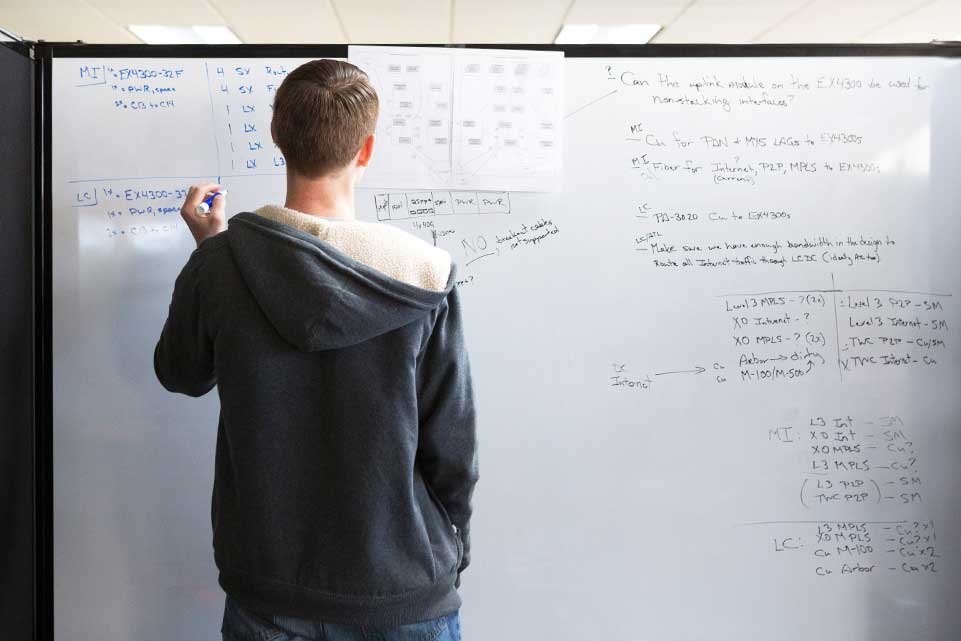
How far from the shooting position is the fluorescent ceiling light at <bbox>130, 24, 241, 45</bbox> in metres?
3.99

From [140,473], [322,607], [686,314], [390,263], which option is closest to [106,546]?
[140,473]

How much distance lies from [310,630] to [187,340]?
16.2 inches

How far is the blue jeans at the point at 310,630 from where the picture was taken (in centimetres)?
81

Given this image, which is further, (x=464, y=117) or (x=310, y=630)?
(x=464, y=117)

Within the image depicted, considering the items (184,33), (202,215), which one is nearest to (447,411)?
(202,215)

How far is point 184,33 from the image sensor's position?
13.5ft

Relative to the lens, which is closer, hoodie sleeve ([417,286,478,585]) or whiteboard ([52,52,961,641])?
hoodie sleeve ([417,286,478,585])

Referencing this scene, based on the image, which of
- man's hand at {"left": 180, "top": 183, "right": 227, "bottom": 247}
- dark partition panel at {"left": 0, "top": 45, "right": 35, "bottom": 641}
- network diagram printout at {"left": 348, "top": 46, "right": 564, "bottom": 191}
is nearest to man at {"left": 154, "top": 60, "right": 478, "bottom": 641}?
man's hand at {"left": 180, "top": 183, "right": 227, "bottom": 247}

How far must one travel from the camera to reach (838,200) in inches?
53.7

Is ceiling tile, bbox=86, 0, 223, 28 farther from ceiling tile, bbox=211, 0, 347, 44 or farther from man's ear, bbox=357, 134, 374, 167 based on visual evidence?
man's ear, bbox=357, 134, 374, 167

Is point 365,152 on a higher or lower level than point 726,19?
lower

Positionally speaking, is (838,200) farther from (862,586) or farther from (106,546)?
(106,546)

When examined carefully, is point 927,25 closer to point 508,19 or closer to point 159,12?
point 508,19

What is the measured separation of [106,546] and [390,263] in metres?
1.01
